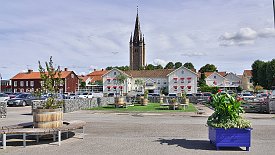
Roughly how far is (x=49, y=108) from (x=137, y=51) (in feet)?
461

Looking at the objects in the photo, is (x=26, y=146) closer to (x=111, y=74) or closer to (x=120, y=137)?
(x=120, y=137)

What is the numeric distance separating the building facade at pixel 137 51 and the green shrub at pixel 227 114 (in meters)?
138

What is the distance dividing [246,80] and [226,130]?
377 ft

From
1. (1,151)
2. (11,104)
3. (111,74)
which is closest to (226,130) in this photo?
(1,151)

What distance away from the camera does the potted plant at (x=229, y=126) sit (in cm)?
921

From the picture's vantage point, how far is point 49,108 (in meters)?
11.2

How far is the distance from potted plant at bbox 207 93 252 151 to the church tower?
13819cm

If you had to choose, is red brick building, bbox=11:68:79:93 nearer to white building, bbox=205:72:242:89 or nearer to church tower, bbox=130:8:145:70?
white building, bbox=205:72:242:89

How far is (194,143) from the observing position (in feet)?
34.3

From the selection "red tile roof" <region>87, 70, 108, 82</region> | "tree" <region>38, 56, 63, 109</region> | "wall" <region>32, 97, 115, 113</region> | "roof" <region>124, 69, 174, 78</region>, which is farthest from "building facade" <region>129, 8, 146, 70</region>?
"tree" <region>38, 56, 63, 109</region>

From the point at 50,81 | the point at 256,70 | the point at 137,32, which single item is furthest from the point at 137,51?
the point at 50,81

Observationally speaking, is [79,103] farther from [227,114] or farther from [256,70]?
[256,70]

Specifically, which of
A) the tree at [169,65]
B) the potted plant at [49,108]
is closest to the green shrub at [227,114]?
the potted plant at [49,108]

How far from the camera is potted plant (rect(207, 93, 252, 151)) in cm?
921
